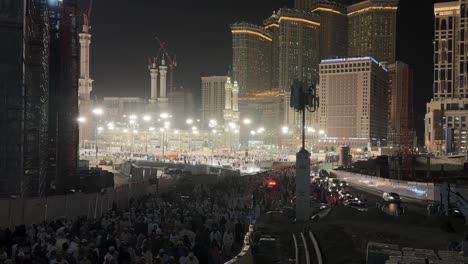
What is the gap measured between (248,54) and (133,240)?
564ft

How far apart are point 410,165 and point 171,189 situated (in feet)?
86.5

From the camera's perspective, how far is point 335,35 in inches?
7490

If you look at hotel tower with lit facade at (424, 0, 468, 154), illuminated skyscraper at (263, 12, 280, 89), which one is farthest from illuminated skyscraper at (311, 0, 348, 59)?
hotel tower with lit facade at (424, 0, 468, 154)

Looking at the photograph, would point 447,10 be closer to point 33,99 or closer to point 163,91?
point 163,91

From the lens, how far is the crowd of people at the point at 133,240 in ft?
29.5

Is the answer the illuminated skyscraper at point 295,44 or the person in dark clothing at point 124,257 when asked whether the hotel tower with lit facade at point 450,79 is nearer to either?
the illuminated skyscraper at point 295,44

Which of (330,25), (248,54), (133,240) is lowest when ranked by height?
(133,240)

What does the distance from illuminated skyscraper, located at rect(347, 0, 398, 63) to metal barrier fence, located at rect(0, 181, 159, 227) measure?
170 m

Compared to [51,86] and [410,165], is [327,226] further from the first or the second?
[410,165]

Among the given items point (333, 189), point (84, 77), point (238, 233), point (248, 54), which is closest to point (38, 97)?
point (238, 233)

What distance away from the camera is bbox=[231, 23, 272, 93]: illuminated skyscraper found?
585 ft

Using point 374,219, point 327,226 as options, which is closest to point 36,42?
point 327,226

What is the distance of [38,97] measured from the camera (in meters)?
22.0

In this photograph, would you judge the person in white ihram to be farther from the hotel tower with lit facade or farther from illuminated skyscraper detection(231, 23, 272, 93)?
illuminated skyscraper detection(231, 23, 272, 93)
